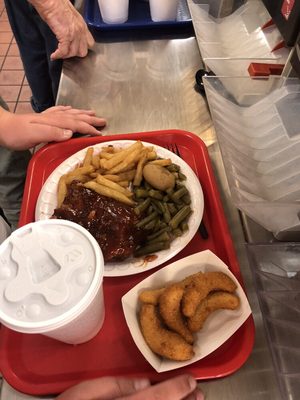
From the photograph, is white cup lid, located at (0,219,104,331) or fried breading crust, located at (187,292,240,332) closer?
white cup lid, located at (0,219,104,331)

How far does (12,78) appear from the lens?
109 inches

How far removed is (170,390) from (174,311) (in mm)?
142

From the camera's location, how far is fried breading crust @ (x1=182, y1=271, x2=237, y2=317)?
0.69 metres

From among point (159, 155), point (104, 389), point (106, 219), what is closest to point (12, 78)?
point (159, 155)

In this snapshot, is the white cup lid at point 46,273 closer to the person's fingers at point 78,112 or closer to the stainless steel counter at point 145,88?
the stainless steel counter at point 145,88

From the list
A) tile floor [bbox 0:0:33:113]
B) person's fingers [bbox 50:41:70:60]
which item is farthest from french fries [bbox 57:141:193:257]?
tile floor [bbox 0:0:33:113]

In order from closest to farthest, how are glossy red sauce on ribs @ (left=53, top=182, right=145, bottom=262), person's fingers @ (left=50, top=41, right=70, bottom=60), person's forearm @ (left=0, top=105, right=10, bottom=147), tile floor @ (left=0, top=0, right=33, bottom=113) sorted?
glossy red sauce on ribs @ (left=53, top=182, right=145, bottom=262), person's forearm @ (left=0, top=105, right=10, bottom=147), person's fingers @ (left=50, top=41, right=70, bottom=60), tile floor @ (left=0, top=0, right=33, bottom=113)

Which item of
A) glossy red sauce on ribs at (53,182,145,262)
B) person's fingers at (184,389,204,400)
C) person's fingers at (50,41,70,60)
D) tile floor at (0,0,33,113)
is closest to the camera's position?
person's fingers at (184,389,204,400)

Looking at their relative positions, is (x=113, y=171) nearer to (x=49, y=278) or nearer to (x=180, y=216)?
(x=180, y=216)

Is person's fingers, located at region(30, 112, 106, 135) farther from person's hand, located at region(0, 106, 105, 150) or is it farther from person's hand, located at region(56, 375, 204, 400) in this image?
person's hand, located at region(56, 375, 204, 400)

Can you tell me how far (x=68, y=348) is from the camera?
763 mm

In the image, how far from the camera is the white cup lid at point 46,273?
541mm

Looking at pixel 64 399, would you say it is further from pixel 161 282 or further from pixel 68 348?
pixel 161 282

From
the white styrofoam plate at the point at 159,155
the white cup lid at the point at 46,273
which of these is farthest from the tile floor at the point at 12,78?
the white cup lid at the point at 46,273
